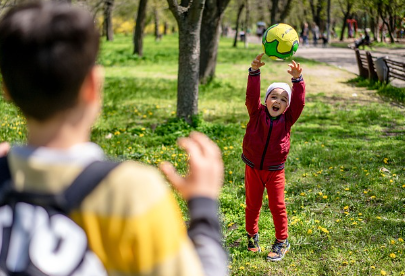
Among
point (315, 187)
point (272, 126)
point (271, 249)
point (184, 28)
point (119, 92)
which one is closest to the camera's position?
point (272, 126)

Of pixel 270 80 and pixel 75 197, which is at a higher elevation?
pixel 75 197

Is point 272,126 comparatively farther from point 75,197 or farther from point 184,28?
point 184,28

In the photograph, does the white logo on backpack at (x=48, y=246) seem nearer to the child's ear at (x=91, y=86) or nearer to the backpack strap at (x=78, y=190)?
the backpack strap at (x=78, y=190)

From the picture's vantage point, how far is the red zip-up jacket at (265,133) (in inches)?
158

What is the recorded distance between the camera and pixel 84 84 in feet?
3.83

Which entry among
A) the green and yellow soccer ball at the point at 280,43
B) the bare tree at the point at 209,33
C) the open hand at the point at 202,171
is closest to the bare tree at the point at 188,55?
the green and yellow soccer ball at the point at 280,43

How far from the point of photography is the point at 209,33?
Answer: 44.3 feet

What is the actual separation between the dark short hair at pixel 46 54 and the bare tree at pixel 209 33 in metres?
12.6

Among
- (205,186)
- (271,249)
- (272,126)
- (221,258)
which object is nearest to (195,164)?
(205,186)

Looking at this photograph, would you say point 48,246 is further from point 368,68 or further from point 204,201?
point 368,68

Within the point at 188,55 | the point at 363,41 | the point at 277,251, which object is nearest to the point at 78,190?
the point at 277,251

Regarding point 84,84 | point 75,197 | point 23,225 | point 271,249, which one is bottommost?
point 271,249

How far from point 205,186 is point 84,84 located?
1.37 feet

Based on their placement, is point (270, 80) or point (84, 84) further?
point (270, 80)
